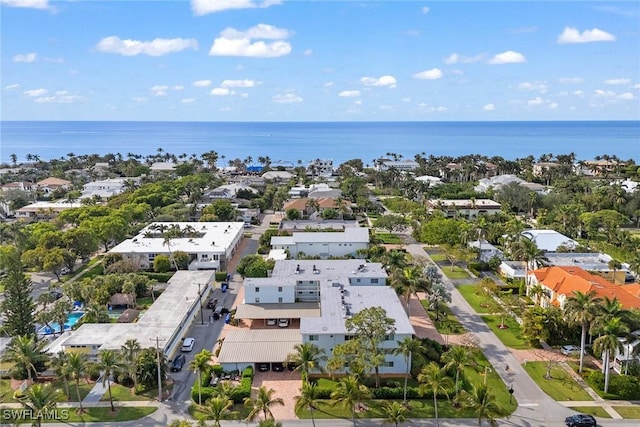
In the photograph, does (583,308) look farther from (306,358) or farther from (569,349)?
(306,358)

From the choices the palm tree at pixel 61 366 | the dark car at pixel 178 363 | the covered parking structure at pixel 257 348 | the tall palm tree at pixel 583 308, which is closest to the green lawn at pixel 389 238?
the covered parking structure at pixel 257 348

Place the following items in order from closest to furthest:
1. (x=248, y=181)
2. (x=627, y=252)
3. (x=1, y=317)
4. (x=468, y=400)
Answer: (x=468, y=400) < (x=1, y=317) < (x=627, y=252) < (x=248, y=181)

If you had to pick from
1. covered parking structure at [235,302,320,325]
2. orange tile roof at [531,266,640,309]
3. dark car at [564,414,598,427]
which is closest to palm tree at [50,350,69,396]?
covered parking structure at [235,302,320,325]

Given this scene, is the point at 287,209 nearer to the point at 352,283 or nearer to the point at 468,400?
the point at 352,283

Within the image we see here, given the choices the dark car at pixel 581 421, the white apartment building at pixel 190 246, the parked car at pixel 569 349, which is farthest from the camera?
the white apartment building at pixel 190 246

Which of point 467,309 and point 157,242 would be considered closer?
point 467,309

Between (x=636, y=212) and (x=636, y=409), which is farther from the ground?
(x=636, y=212)

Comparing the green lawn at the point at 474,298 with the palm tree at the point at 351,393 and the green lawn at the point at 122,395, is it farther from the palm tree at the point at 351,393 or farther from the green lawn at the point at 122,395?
the green lawn at the point at 122,395

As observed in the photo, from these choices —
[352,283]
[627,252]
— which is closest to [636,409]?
[352,283]

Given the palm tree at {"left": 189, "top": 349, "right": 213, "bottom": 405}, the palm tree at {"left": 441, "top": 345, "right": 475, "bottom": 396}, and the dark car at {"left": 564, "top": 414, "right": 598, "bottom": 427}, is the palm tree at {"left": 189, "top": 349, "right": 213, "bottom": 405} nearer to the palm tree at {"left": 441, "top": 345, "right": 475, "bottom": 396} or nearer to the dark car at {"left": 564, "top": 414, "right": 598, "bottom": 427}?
A: the palm tree at {"left": 441, "top": 345, "right": 475, "bottom": 396}
